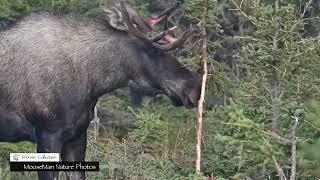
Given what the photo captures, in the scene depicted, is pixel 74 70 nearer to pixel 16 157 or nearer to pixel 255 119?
pixel 16 157

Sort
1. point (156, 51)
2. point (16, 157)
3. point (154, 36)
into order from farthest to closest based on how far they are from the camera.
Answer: point (16, 157) < point (156, 51) < point (154, 36)

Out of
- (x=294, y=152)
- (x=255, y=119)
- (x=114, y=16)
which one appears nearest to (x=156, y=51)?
(x=114, y=16)

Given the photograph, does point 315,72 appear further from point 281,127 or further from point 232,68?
point 232,68

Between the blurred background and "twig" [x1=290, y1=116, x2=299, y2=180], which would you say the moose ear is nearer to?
the blurred background

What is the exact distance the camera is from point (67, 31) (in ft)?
26.8

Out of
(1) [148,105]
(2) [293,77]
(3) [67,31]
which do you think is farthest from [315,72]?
(1) [148,105]

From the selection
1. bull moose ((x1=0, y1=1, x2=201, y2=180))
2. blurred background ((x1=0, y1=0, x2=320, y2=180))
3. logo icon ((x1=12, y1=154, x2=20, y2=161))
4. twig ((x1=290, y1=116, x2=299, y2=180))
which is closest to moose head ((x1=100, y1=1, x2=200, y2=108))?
bull moose ((x1=0, y1=1, x2=201, y2=180))

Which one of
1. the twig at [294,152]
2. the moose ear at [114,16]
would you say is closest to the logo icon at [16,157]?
the moose ear at [114,16]

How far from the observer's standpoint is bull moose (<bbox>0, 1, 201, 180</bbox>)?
7734 millimetres

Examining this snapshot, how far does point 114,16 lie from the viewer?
812cm

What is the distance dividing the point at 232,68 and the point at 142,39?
5357 millimetres

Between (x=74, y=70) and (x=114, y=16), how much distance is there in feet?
2.36

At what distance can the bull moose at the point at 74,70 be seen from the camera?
25.4 feet

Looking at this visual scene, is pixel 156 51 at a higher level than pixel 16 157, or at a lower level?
higher
